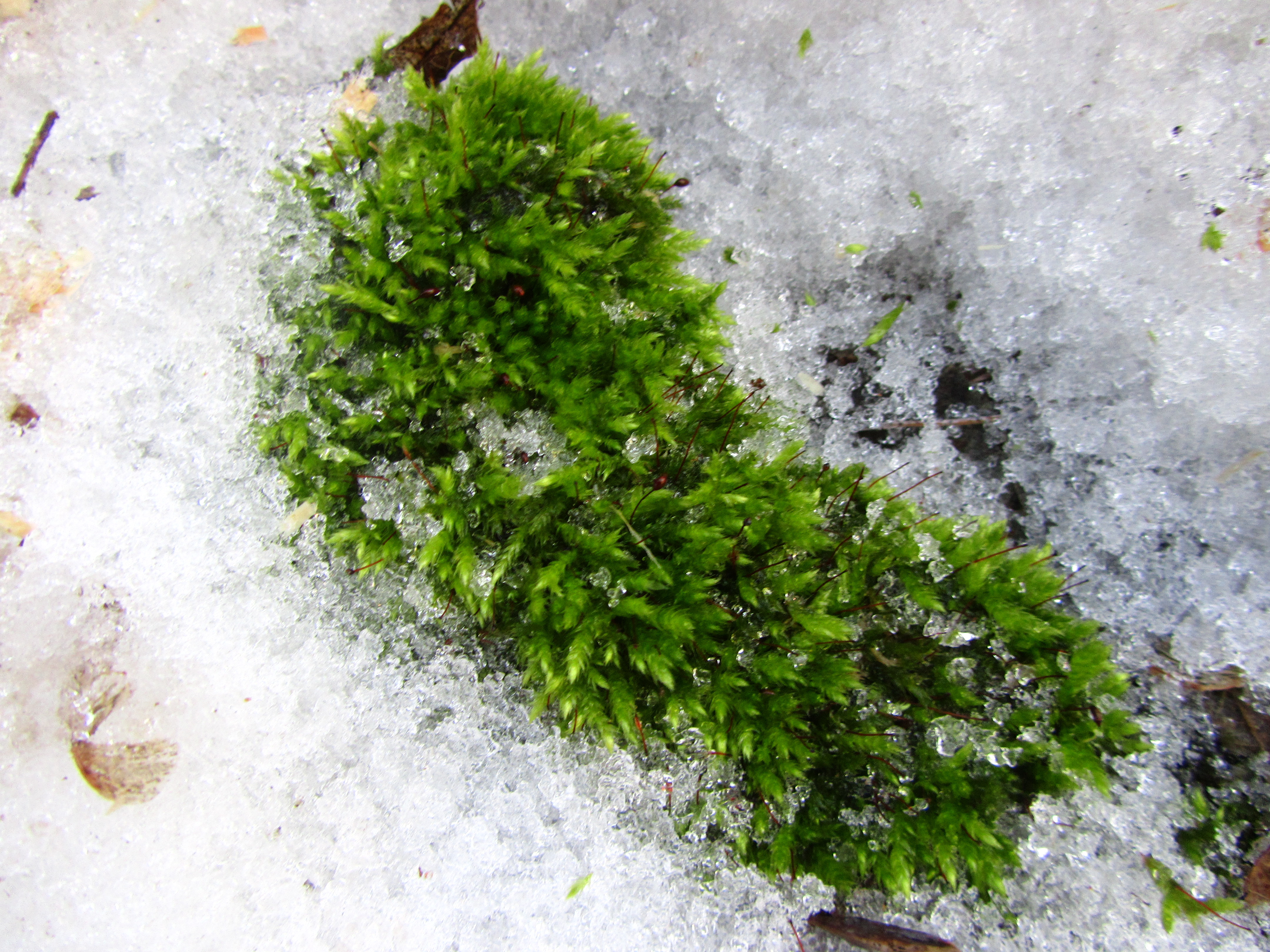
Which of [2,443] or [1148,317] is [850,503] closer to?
[1148,317]

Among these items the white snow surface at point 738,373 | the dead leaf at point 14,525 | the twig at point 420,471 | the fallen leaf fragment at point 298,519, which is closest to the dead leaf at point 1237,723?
the white snow surface at point 738,373

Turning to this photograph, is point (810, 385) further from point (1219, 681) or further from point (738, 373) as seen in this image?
point (1219, 681)

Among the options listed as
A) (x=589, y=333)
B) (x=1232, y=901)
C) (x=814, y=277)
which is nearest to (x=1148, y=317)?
A: (x=814, y=277)

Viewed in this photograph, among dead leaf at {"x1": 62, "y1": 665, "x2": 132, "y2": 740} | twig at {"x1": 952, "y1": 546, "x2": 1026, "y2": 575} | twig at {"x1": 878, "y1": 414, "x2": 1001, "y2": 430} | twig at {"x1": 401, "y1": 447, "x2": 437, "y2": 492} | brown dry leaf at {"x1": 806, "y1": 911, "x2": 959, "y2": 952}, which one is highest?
twig at {"x1": 878, "y1": 414, "x2": 1001, "y2": 430}

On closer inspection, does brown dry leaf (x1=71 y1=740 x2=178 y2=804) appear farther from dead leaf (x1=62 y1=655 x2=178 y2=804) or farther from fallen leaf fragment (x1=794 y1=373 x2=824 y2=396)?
fallen leaf fragment (x1=794 y1=373 x2=824 y2=396)

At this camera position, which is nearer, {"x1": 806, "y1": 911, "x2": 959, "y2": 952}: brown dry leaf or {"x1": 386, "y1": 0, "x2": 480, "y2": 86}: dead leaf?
{"x1": 806, "y1": 911, "x2": 959, "y2": 952}: brown dry leaf

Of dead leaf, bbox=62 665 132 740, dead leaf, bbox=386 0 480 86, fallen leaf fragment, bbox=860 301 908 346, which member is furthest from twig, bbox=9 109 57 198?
fallen leaf fragment, bbox=860 301 908 346

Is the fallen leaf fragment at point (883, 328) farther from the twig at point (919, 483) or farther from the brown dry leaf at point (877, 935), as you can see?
the brown dry leaf at point (877, 935)
